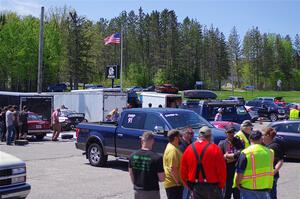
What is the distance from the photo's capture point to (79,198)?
9961mm

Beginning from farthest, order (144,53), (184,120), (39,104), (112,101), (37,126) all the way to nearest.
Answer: (144,53) → (112,101) → (39,104) → (37,126) → (184,120)

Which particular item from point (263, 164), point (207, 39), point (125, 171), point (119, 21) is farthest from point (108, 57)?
point (263, 164)

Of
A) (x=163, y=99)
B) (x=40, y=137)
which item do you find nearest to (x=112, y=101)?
(x=163, y=99)

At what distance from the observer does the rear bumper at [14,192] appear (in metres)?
7.84

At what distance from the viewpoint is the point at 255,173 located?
654 cm

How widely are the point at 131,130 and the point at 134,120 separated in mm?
313

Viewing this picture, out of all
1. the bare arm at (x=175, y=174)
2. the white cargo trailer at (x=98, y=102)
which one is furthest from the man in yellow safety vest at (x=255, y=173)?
the white cargo trailer at (x=98, y=102)

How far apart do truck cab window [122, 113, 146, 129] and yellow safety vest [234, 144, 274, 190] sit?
7096mm

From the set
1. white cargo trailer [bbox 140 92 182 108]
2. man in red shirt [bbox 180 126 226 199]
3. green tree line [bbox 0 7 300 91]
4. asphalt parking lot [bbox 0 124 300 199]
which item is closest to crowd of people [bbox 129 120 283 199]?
man in red shirt [bbox 180 126 226 199]

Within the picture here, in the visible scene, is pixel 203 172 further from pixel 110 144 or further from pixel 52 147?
pixel 52 147

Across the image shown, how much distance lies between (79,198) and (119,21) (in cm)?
11445

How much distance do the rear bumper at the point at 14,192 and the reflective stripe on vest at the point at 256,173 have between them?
12.8 feet

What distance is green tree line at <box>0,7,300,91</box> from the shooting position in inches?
2557

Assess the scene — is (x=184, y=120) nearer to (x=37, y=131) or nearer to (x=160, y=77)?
A: (x=37, y=131)
